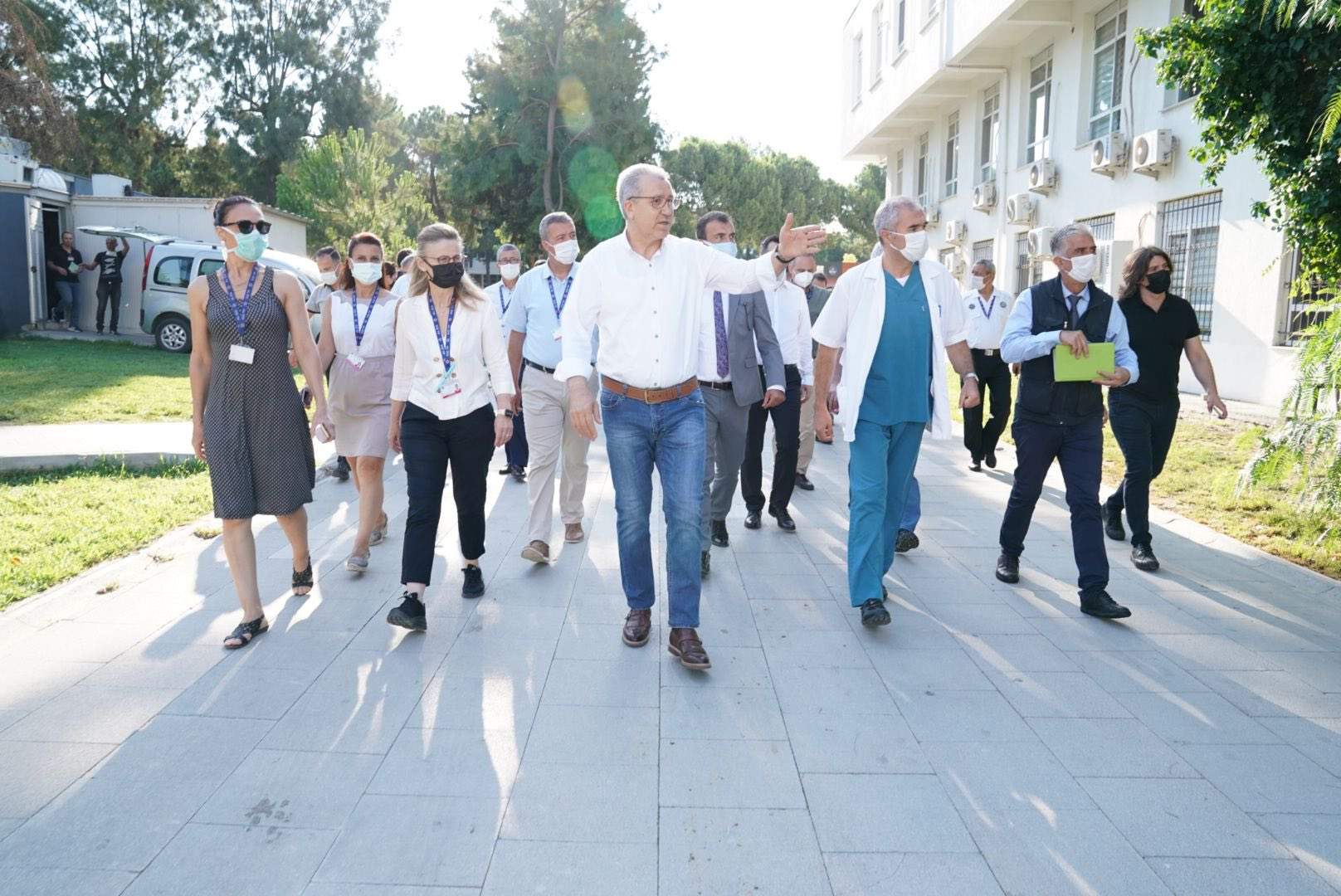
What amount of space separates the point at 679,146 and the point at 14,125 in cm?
3712

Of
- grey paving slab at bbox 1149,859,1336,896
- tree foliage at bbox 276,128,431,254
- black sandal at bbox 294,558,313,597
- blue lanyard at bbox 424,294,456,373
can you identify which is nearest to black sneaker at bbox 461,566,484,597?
black sandal at bbox 294,558,313,597

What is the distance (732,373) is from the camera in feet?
19.6

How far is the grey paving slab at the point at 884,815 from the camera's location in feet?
9.85

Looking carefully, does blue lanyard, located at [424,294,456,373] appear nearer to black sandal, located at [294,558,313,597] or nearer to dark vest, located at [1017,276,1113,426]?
black sandal, located at [294,558,313,597]

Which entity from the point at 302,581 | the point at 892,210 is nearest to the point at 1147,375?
the point at 892,210

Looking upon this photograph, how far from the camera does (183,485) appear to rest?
322 inches

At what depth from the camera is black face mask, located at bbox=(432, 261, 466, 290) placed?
503 centimetres

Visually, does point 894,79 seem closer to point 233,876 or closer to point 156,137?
point 233,876

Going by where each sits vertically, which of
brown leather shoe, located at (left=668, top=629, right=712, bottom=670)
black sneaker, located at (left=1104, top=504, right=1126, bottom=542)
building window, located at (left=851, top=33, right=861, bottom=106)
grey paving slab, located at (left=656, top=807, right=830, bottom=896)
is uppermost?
building window, located at (left=851, top=33, right=861, bottom=106)

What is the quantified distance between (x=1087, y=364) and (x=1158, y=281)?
4.30ft

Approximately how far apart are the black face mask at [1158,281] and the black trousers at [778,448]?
7.57ft

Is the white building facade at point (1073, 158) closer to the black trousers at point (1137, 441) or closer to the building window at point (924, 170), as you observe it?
the building window at point (924, 170)

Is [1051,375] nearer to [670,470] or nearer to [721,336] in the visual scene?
[721,336]

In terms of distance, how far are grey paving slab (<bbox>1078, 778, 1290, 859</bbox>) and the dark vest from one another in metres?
2.41
